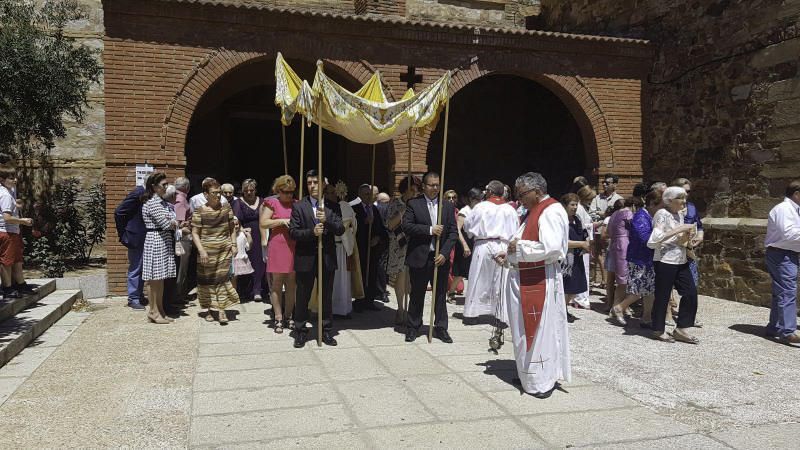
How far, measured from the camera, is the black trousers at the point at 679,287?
623 cm

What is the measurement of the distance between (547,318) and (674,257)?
95.2 inches

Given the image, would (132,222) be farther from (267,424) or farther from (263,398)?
(267,424)

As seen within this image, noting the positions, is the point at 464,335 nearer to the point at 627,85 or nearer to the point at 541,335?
the point at 541,335

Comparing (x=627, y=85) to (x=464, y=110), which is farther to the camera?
(x=464, y=110)

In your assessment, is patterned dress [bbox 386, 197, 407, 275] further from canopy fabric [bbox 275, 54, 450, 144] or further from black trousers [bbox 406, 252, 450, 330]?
canopy fabric [bbox 275, 54, 450, 144]

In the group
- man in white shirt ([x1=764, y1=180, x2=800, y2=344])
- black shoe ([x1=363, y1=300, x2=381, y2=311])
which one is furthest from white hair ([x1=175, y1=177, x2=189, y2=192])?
man in white shirt ([x1=764, y1=180, x2=800, y2=344])

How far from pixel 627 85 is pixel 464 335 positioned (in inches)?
290

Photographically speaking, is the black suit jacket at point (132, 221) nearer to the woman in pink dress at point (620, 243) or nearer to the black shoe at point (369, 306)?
the black shoe at point (369, 306)

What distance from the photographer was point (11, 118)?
9828mm

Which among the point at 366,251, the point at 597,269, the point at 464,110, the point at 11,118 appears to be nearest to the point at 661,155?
the point at 597,269

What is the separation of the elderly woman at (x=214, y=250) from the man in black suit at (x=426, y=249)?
2.22 m

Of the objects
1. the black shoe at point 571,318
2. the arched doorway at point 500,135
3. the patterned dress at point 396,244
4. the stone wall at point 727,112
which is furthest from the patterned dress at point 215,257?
the arched doorway at point 500,135

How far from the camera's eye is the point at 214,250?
22.6 feet

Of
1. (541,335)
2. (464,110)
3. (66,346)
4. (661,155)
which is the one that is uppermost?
(464,110)
